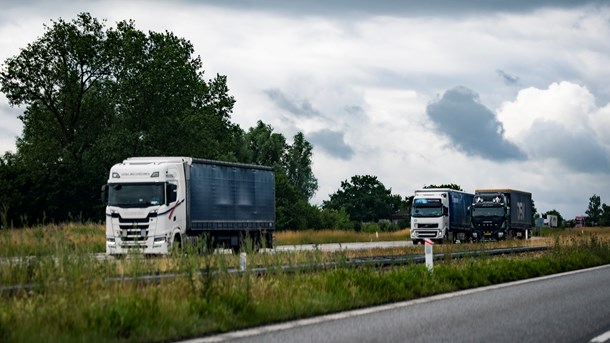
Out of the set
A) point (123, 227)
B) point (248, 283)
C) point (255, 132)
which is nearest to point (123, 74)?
point (123, 227)

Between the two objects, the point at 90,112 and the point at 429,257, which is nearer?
the point at 429,257

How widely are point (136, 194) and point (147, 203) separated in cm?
51

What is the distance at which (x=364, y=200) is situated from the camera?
174 m

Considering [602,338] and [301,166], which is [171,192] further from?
[301,166]

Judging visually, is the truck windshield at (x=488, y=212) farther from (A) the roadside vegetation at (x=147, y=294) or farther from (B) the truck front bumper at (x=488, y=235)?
(A) the roadside vegetation at (x=147, y=294)

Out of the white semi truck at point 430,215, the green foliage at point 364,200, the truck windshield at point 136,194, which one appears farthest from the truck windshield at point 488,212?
the green foliage at point 364,200

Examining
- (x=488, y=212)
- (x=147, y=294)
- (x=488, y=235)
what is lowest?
(x=147, y=294)

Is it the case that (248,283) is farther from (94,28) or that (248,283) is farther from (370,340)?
(94,28)

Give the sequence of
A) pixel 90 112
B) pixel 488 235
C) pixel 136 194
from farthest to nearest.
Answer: pixel 90 112
pixel 488 235
pixel 136 194

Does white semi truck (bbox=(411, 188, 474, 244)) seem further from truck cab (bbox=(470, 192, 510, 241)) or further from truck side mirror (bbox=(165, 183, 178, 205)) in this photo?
truck side mirror (bbox=(165, 183, 178, 205))

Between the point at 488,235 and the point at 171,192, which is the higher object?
the point at 171,192

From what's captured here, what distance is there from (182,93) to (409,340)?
207 ft

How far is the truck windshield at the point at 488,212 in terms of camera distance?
189 feet

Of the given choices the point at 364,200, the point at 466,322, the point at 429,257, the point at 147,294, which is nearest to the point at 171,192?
the point at 429,257
